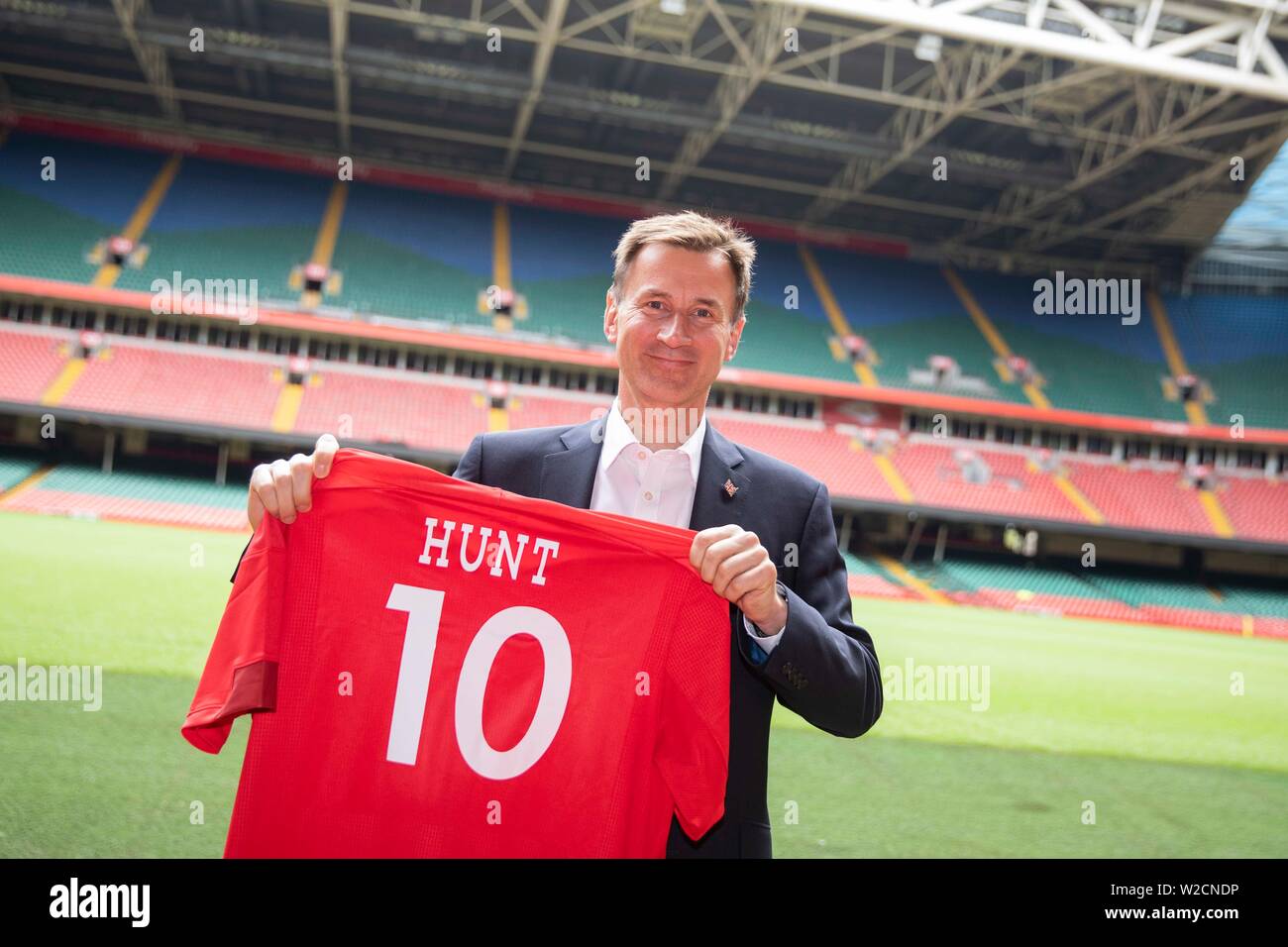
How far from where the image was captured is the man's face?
95.5 inches

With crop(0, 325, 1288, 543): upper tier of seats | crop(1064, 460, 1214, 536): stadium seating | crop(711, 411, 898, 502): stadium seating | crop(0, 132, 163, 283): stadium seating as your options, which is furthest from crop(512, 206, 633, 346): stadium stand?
crop(1064, 460, 1214, 536): stadium seating

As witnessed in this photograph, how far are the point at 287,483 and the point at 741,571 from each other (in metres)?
1.18

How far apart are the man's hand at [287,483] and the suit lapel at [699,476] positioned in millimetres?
599

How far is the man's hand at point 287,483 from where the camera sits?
2350 millimetres

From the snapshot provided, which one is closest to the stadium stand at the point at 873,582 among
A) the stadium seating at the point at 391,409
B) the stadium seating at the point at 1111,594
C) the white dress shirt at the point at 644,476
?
the stadium seating at the point at 1111,594

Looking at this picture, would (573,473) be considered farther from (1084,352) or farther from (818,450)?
(1084,352)

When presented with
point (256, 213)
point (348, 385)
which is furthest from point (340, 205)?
point (348, 385)

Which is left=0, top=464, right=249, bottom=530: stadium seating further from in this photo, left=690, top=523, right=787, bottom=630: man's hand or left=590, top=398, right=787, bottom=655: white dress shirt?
left=690, top=523, right=787, bottom=630: man's hand

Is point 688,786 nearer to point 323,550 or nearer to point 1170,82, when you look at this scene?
point 323,550

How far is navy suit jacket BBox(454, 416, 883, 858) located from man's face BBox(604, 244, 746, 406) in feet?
0.75

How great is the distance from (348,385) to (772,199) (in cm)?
1515

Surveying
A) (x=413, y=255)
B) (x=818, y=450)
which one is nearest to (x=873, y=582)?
(x=818, y=450)
